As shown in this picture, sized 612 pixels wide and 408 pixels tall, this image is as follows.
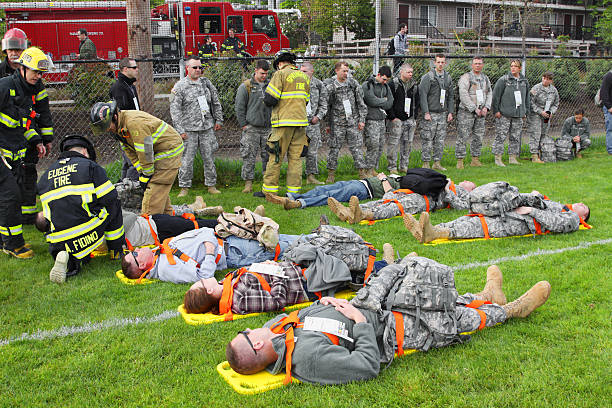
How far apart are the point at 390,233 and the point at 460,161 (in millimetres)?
5504

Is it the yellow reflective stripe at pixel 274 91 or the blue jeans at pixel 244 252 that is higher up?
the yellow reflective stripe at pixel 274 91

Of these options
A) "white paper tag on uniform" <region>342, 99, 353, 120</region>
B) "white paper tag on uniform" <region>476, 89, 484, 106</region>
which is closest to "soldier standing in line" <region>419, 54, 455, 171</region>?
"white paper tag on uniform" <region>476, 89, 484, 106</region>

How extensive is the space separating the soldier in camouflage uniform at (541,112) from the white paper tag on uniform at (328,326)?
1067 centimetres

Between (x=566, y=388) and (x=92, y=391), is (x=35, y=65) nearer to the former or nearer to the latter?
(x=92, y=391)

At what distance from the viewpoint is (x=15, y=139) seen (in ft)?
22.1

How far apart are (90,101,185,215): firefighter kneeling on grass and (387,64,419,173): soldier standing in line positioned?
5.02 metres

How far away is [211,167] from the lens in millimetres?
9641

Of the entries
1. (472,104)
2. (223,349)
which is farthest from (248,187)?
(223,349)

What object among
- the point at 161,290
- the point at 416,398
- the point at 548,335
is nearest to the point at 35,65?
the point at 161,290

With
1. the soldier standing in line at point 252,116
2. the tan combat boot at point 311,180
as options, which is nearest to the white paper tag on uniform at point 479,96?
the tan combat boot at point 311,180

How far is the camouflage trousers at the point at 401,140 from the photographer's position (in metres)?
10.9

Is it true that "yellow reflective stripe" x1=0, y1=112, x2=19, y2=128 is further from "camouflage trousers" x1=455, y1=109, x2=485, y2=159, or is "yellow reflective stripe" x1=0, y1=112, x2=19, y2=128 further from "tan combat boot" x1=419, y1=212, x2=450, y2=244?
"camouflage trousers" x1=455, y1=109, x2=485, y2=159

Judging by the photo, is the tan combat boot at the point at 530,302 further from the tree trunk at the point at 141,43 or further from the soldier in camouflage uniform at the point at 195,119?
the tree trunk at the point at 141,43

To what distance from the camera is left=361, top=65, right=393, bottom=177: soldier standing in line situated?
34.0 ft
